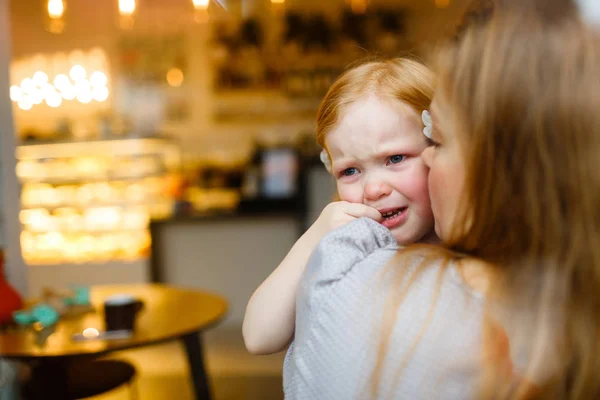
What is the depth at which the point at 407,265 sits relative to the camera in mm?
749

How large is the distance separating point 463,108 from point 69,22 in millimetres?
7119

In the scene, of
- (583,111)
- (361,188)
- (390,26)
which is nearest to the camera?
(583,111)

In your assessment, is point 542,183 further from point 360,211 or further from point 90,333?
point 90,333

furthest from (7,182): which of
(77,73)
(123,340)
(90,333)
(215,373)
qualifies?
(77,73)

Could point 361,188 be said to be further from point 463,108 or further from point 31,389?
point 31,389

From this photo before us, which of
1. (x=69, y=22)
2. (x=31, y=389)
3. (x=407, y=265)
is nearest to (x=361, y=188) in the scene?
(x=407, y=265)

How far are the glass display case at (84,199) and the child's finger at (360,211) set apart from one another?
5.07 metres

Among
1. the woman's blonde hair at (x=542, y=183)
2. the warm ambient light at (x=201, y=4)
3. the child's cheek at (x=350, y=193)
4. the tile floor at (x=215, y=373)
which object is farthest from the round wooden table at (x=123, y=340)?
the woman's blonde hair at (x=542, y=183)

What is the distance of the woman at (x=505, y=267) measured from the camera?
2.21 ft

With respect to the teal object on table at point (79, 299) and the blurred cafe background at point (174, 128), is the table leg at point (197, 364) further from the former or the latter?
the blurred cafe background at point (174, 128)

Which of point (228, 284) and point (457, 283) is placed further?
point (228, 284)

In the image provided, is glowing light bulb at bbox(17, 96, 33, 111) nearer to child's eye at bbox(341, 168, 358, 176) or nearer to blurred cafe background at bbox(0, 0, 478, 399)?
blurred cafe background at bbox(0, 0, 478, 399)

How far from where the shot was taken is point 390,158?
957mm

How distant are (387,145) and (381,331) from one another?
1.06 feet
